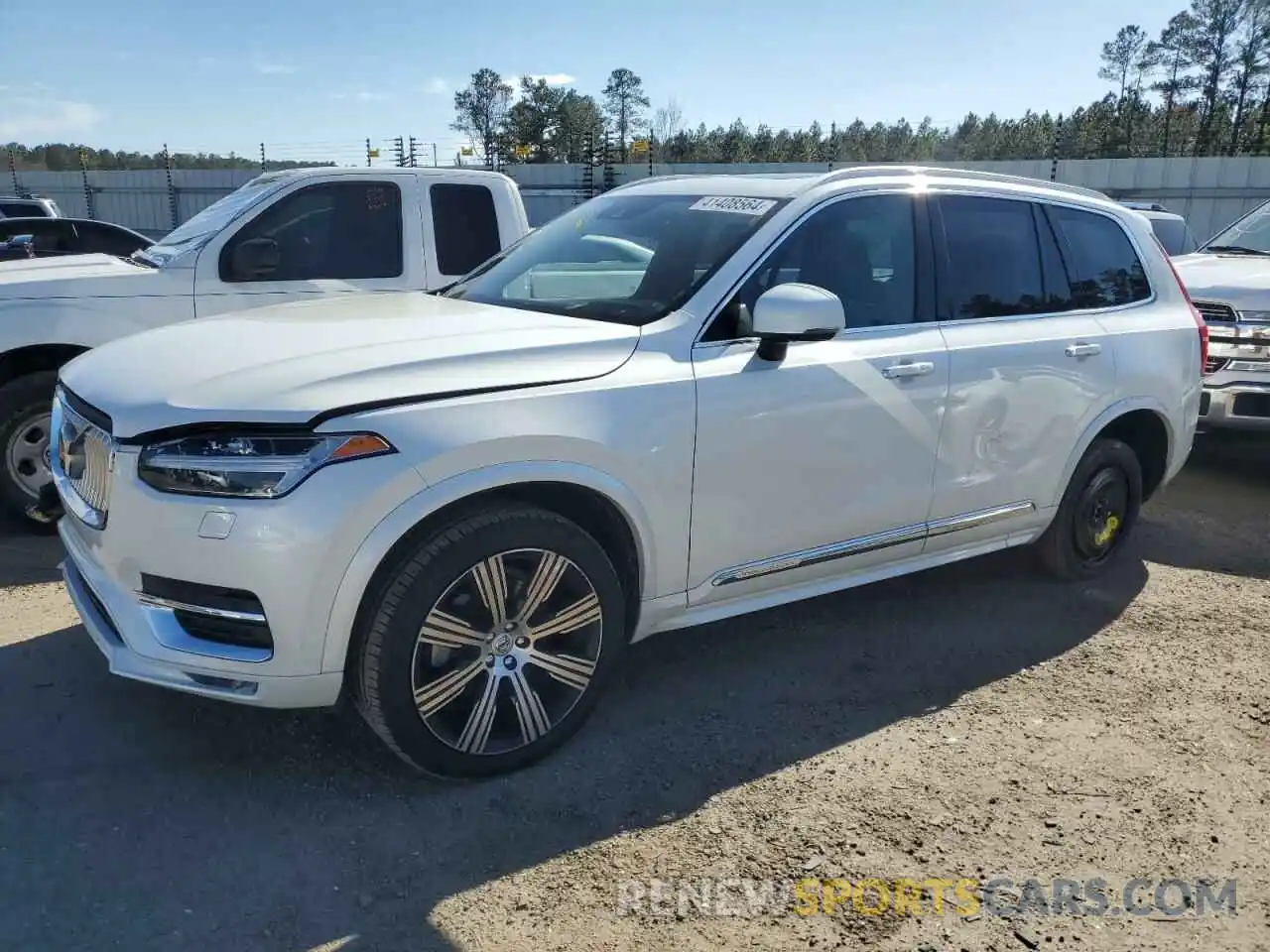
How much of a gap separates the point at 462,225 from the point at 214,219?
4.99 ft

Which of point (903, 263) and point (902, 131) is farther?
point (902, 131)

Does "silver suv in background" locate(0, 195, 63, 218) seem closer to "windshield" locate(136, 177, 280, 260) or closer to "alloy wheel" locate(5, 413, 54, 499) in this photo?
"windshield" locate(136, 177, 280, 260)

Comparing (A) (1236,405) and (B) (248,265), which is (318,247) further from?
(A) (1236,405)

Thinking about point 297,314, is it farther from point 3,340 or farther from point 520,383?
point 3,340

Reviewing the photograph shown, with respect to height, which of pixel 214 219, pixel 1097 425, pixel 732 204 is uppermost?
pixel 732 204

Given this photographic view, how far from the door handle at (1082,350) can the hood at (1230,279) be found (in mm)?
3077

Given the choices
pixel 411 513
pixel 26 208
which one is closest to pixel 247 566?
pixel 411 513

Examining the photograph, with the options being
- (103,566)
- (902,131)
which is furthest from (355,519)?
(902,131)

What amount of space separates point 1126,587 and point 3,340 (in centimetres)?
587

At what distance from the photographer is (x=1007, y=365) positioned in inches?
171

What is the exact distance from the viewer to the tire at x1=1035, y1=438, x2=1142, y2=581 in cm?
494

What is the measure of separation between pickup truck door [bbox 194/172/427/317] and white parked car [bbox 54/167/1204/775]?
6.81 ft

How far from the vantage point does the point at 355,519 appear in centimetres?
279

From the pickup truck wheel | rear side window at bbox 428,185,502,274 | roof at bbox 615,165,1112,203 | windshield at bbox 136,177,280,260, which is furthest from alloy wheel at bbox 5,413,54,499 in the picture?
roof at bbox 615,165,1112,203
